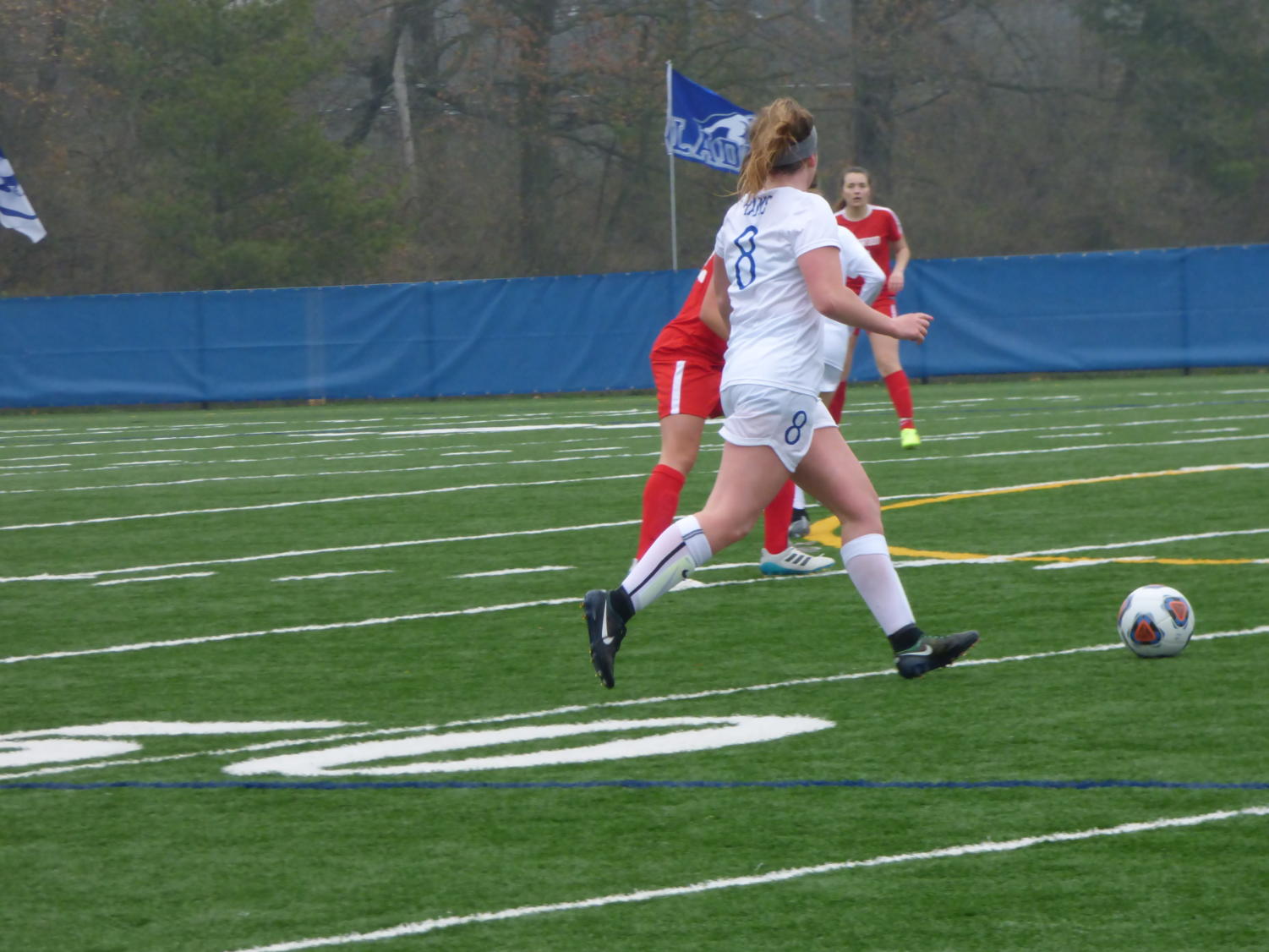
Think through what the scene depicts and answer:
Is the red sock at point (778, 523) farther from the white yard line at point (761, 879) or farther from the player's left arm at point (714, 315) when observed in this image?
the white yard line at point (761, 879)

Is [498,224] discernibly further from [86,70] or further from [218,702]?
[218,702]

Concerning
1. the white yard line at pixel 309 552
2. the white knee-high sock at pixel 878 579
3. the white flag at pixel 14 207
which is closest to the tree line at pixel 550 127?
the white flag at pixel 14 207

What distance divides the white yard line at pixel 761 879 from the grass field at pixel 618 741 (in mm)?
14

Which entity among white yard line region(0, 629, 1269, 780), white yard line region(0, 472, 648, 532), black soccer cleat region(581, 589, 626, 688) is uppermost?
black soccer cleat region(581, 589, 626, 688)

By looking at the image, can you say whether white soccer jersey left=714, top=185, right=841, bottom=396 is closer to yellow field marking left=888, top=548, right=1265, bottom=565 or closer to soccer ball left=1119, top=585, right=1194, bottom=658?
soccer ball left=1119, top=585, right=1194, bottom=658

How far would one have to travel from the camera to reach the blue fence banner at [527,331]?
99.9 ft

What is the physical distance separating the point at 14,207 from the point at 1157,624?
54.3 feet

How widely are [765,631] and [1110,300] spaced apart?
76.4 feet

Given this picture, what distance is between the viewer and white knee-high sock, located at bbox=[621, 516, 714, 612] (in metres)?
7.12

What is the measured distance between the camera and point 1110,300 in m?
30.7

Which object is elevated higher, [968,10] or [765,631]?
[968,10]

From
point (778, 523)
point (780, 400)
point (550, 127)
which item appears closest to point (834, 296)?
point (780, 400)

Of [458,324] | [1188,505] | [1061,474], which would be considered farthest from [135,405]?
[1188,505]

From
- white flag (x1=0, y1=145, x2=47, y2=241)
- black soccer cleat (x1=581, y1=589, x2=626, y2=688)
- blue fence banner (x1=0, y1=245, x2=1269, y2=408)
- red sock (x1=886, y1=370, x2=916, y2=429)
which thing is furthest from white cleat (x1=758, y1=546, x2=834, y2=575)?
blue fence banner (x1=0, y1=245, x2=1269, y2=408)
